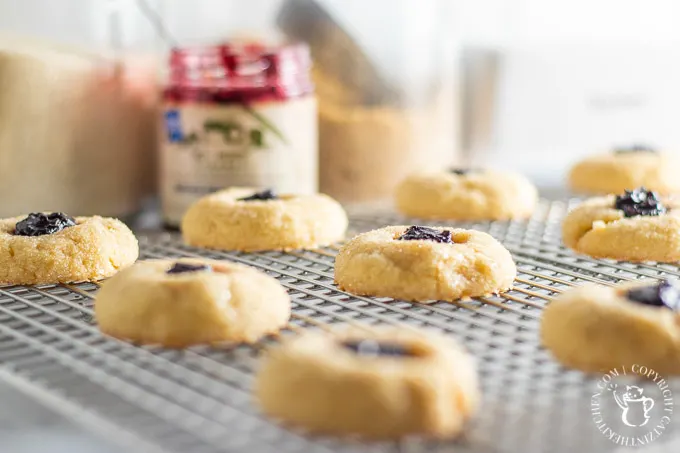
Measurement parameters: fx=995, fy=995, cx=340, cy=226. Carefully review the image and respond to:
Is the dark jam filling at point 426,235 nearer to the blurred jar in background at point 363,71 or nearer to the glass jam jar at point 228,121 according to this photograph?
the glass jam jar at point 228,121

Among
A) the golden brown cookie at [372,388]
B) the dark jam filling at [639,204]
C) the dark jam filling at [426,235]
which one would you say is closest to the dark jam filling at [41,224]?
the dark jam filling at [426,235]

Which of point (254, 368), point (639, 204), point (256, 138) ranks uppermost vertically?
point (256, 138)

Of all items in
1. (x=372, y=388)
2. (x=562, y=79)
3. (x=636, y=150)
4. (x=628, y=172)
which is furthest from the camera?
(x=562, y=79)

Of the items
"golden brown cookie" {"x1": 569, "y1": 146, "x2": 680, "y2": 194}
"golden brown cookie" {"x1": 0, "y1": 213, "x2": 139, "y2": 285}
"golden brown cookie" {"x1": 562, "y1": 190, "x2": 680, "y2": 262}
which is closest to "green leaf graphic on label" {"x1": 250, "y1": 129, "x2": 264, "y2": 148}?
"golden brown cookie" {"x1": 0, "y1": 213, "x2": 139, "y2": 285}

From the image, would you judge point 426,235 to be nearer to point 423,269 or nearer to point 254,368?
point 423,269

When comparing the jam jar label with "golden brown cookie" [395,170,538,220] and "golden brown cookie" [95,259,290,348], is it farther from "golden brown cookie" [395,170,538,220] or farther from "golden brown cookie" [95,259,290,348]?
"golden brown cookie" [95,259,290,348]

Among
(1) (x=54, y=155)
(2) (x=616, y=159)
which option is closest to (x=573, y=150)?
(2) (x=616, y=159)

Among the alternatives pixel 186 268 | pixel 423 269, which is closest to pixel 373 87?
pixel 423 269
